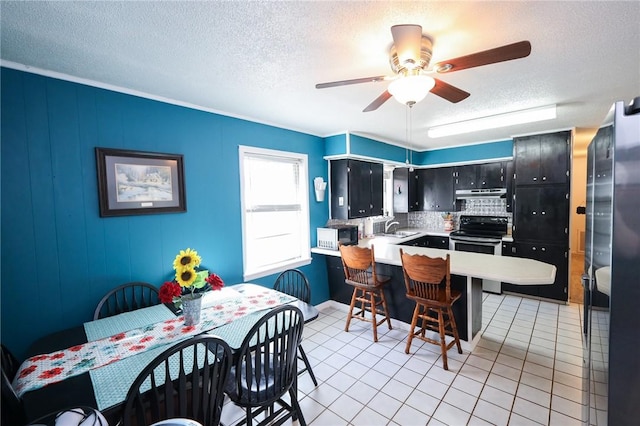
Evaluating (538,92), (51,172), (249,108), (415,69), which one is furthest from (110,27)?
(538,92)

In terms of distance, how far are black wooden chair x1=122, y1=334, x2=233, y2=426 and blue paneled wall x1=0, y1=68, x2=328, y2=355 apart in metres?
1.19

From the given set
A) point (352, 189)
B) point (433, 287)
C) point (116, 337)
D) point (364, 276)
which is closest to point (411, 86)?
point (433, 287)

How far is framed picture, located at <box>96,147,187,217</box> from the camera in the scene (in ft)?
6.97

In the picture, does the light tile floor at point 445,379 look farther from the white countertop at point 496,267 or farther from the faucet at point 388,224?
the faucet at point 388,224

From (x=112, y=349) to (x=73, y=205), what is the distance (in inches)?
44.5

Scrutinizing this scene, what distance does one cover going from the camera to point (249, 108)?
273cm

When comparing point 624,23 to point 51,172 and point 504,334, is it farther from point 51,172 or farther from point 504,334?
point 51,172

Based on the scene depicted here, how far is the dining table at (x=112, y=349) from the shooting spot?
46.6 inches

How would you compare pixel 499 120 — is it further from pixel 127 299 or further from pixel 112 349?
pixel 127 299

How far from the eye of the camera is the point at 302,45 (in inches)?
63.6

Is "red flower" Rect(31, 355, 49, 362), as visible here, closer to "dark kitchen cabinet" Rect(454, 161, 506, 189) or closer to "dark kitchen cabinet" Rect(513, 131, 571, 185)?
"dark kitchen cabinet" Rect(513, 131, 571, 185)

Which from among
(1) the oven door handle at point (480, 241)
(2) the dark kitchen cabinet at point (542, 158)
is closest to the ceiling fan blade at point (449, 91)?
(2) the dark kitchen cabinet at point (542, 158)

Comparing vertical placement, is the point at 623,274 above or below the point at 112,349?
above

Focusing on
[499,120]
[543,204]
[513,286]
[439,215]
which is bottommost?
[513,286]
